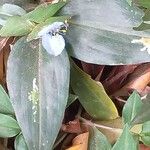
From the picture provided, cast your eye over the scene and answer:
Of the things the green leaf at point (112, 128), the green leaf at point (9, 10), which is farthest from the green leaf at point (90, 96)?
the green leaf at point (9, 10)

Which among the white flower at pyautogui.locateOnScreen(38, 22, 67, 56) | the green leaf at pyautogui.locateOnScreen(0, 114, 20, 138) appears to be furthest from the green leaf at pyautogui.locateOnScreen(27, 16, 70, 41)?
the green leaf at pyautogui.locateOnScreen(0, 114, 20, 138)

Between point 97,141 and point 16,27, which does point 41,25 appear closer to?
point 16,27

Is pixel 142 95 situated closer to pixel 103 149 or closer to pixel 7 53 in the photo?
pixel 103 149

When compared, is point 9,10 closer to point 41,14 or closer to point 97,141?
point 41,14

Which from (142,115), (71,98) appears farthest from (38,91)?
(142,115)

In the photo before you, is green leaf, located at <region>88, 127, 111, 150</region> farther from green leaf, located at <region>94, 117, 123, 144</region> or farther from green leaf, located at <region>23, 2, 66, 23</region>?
green leaf, located at <region>23, 2, 66, 23</region>

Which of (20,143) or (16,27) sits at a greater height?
(16,27)
